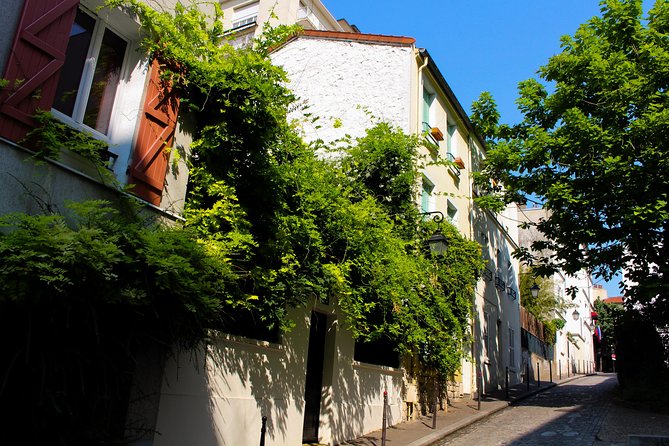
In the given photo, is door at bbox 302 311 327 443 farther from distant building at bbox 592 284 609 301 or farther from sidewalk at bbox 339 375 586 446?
distant building at bbox 592 284 609 301

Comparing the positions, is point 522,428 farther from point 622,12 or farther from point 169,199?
point 622,12

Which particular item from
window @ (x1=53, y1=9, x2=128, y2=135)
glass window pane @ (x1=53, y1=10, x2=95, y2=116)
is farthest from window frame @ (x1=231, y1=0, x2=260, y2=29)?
glass window pane @ (x1=53, y1=10, x2=95, y2=116)

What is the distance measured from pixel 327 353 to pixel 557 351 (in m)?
30.3

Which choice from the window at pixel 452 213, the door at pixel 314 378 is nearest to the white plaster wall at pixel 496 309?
the window at pixel 452 213

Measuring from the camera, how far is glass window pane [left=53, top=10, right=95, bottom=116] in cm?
→ 531

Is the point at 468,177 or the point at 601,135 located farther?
the point at 468,177

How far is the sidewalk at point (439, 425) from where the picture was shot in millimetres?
9117

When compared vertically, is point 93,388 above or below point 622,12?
below

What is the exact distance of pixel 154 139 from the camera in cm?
604

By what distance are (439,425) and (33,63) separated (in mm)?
9800

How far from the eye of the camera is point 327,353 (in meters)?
9.08

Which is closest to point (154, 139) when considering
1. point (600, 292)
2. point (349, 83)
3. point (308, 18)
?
point (349, 83)

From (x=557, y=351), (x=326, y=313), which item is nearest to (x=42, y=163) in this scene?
(x=326, y=313)

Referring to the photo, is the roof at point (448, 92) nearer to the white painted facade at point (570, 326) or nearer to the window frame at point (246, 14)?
the window frame at point (246, 14)
